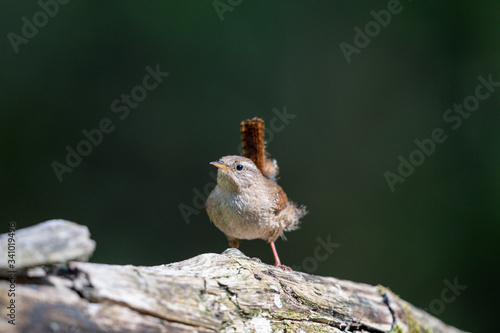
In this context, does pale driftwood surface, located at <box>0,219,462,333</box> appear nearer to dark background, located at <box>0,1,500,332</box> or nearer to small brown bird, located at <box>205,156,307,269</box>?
small brown bird, located at <box>205,156,307,269</box>

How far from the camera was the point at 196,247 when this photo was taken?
5566 millimetres

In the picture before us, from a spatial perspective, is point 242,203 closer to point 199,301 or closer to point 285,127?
point 199,301

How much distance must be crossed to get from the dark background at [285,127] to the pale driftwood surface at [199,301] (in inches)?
104

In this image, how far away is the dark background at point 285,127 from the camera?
535 cm

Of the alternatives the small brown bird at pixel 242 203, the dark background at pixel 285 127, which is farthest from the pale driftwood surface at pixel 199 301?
the dark background at pixel 285 127

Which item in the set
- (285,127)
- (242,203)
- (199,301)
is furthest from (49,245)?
(285,127)

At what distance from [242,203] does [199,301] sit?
4.85 ft

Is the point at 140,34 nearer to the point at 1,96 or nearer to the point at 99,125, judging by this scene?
the point at 99,125

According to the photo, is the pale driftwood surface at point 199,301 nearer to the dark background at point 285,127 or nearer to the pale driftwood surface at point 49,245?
the pale driftwood surface at point 49,245

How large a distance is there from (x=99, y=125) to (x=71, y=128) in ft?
1.15

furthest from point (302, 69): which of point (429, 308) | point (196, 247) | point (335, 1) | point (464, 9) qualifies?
point (429, 308)

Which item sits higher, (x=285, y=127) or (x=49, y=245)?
(x=285, y=127)

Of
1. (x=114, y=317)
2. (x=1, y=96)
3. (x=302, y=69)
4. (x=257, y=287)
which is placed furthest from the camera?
(x=302, y=69)

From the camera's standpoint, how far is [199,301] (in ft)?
6.69
